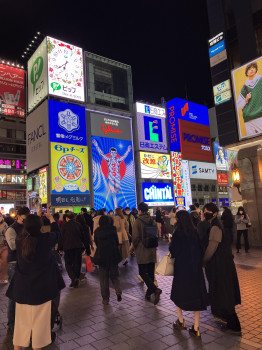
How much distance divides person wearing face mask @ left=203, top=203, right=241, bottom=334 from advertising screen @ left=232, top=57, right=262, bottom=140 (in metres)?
11.7

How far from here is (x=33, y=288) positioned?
3.40 meters

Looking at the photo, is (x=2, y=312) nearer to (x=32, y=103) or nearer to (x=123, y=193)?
(x=123, y=193)

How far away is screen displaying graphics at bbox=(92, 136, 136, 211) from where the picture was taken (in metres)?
27.1

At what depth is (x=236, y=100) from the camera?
15680 mm

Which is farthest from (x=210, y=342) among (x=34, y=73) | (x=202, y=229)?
(x=34, y=73)

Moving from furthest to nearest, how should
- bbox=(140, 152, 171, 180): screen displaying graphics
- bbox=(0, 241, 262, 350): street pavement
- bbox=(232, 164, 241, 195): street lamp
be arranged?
1. bbox=(140, 152, 171, 180): screen displaying graphics
2. bbox=(232, 164, 241, 195): street lamp
3. bbox=(0, 241, 262, 350): street pavement

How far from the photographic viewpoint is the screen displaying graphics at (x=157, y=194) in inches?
1214

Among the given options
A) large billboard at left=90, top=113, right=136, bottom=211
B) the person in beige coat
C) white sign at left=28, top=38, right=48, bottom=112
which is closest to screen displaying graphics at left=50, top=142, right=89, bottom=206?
large billboard at left=90, top=113, right=136, bottom=211

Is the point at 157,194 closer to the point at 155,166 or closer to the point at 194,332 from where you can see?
the point at 155,166

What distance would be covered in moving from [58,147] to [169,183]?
559 inches

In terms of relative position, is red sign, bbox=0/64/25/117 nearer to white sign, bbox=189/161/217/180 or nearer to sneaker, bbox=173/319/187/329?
white sign, bbox=189/161/217/180

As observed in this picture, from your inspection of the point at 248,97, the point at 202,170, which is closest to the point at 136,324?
the point at 248,97

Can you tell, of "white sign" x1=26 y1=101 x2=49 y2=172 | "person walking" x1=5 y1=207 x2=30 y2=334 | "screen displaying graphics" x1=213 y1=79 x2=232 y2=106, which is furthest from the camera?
"white sign" x1=26 y1=101 x2=49 y2=172

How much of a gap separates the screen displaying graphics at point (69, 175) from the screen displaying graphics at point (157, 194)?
728cm
